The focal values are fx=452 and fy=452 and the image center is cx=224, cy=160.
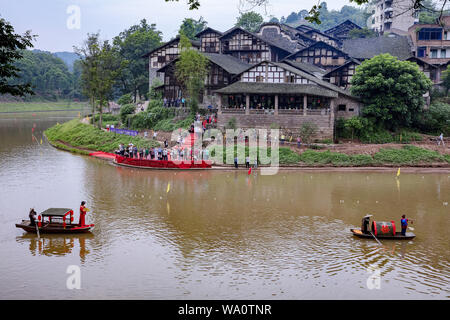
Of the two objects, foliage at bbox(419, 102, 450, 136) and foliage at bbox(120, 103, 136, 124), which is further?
foliage at bbox(120, 103, 136, 124)

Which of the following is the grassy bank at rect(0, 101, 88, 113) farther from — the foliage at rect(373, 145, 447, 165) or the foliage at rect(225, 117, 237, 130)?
the foliage at rect(373, 145, 447, 165)

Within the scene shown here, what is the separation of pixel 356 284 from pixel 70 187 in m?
25.1

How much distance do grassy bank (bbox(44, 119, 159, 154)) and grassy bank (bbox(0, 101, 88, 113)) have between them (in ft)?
185

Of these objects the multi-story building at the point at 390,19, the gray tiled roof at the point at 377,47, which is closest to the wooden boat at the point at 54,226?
the gray tiled roof at the point at 377,47

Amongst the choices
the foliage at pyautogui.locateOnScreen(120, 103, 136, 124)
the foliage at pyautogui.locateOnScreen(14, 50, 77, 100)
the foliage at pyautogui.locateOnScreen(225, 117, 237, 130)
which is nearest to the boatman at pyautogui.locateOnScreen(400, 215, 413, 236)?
the foliage at pyautogui.locateOnScreen(225, 117, 237, 130)

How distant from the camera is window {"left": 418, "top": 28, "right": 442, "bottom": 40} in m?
68.9

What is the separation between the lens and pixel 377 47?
233 ft

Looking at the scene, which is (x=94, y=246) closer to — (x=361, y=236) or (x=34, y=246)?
(x=34, y=246)

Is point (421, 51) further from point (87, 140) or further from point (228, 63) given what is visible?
point (87, 140)

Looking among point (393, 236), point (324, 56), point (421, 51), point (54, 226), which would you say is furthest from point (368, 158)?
point (54, 226)

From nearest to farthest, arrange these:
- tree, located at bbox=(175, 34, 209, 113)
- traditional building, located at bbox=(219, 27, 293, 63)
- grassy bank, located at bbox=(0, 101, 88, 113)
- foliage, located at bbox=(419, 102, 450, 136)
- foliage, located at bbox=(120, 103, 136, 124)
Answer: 1. foliage, located at bbox=(419, 102, 450, 136)
2. tree, located at bbox=(175, 34, 209, 113)
3. foliage, located at bbox=(120, 103, 136, 124)
4. traditional building, located at bbox=(219, 27, 293, 63)
5. grassy bank, located at bbox=(0, 101, 88, 113)

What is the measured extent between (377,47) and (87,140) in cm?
4618

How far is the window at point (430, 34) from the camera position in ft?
226

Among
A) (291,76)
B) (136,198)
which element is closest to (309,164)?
(291,76)
